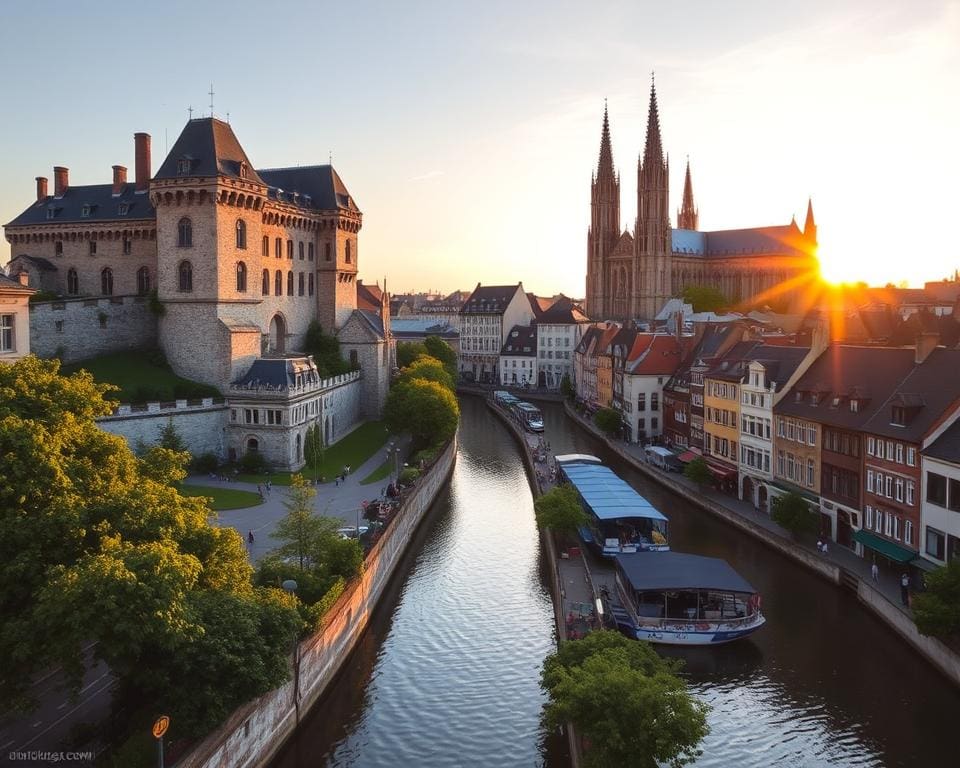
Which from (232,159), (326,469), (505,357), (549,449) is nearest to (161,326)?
(232,159)

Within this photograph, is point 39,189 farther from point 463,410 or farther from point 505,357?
point 505,357

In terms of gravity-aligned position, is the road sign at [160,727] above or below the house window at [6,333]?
below

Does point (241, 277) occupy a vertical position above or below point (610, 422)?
above

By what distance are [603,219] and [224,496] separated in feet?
442

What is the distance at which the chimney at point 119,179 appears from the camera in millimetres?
74875

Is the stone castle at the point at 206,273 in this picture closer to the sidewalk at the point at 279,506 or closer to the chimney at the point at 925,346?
the sidewalk at the point at 279,506

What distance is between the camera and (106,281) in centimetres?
7438

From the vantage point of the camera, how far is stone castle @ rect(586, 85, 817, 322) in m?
160

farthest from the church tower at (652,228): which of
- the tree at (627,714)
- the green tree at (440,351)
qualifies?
the tree at (627,714)

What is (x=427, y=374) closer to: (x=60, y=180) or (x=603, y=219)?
(x=60, y=180)

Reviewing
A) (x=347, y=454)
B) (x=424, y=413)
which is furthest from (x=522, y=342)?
(x=347, y=454)

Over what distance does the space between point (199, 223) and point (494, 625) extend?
137ft

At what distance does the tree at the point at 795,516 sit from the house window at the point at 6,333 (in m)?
38.9

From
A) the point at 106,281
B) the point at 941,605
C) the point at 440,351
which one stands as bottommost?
the point at 941,605
